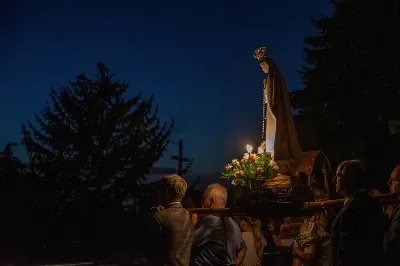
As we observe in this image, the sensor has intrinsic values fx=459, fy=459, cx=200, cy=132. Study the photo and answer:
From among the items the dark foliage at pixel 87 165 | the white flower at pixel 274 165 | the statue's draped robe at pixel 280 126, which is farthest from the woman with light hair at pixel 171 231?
the dark foliage at pixel 87 165

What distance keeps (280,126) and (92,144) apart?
56.2 feet

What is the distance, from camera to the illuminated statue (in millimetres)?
8125

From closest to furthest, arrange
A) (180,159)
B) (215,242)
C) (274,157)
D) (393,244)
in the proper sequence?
(393,244) → (215,242) → (274,157) → (180,159)

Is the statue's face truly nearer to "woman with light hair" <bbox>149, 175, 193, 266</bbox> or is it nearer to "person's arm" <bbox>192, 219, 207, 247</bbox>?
"woman with light hair" <bbox>149, 175, 193, 266</bbox>

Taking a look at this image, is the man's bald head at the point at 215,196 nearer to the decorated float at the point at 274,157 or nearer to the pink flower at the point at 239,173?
the decorated float at the point at 274,157

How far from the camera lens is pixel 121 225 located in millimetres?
23172

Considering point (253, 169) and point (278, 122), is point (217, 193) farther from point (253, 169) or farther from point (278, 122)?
point (278, 122)

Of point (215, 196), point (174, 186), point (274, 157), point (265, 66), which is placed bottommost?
point (215, 196)

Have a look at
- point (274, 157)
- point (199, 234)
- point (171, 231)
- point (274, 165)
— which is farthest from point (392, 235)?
point (274, 157)

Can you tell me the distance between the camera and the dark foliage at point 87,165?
2267cm

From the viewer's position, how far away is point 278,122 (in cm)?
826

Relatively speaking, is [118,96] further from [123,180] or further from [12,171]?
[12,171]

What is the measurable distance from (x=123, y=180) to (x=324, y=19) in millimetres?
12905

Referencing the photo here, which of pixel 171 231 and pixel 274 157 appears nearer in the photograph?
pixel 171 231
